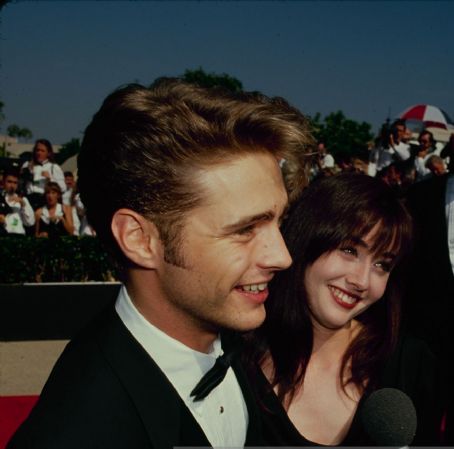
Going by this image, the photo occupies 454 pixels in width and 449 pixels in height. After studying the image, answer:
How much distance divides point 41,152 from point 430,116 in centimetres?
864

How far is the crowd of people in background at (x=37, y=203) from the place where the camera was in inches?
324

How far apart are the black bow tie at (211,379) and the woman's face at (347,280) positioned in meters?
0.85

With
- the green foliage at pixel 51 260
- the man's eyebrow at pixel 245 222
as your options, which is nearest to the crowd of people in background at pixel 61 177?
the green foliage at pixel 51 260

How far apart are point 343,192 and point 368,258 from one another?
0.30m

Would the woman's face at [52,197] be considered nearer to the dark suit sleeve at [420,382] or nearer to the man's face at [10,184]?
the man's face at [10,184]

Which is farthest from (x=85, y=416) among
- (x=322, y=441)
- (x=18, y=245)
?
(x=18, y=245)

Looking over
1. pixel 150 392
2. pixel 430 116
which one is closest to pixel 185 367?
pixel 150 392

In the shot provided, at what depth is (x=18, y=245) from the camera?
763cm

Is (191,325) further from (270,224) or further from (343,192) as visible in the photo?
(343,192)

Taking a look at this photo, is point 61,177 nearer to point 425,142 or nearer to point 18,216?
point 18,216

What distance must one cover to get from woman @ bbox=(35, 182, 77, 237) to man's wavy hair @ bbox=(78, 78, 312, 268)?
6.96 metres

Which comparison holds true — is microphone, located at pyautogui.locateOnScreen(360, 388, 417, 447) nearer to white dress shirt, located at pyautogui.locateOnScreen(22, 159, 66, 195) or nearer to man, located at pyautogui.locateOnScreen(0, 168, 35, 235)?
man, located at pyautogui.locateOnScreen(0, 168, 35, 235)

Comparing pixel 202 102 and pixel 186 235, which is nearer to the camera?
pixel 186 235

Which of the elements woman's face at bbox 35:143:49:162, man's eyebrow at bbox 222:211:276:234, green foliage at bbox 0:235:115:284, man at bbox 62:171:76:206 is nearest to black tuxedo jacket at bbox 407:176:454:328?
man's eyebrow at bbox 222:211:276:234
